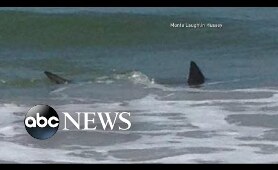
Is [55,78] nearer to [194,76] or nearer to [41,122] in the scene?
[194,76]

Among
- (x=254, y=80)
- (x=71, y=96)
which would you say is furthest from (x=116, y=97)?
(x=254, y=80)

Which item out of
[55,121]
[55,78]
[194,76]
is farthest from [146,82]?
[55,121]

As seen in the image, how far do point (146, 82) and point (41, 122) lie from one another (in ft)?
10.7

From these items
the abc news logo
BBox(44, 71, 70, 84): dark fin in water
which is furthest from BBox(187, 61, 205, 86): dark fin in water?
the abc news logo

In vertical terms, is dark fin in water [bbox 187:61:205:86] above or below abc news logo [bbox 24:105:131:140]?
above

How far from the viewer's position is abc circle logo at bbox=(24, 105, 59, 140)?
637cm

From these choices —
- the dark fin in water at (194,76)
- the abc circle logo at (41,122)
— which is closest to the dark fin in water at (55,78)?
the dark fin in water at (194,76)

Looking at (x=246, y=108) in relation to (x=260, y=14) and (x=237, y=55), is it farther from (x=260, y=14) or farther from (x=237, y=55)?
(x=260, y=14)

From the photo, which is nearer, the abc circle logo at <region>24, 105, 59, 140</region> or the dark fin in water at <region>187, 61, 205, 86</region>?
the abc circle logo at <region>24, 105, 59, 140</region>

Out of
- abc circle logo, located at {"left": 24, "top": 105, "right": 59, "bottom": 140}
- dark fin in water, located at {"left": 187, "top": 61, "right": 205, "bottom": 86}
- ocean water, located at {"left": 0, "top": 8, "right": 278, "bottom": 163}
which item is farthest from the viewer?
dark fin in water, located at {"left": 187, "top": 61, "right": 205, "bottom": 86}

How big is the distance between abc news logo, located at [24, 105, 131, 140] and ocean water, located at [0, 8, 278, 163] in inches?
3.3

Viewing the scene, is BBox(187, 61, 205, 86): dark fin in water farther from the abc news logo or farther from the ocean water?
the abc news logo

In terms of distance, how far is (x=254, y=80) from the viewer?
9.59 meters

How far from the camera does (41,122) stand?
6348 mm
